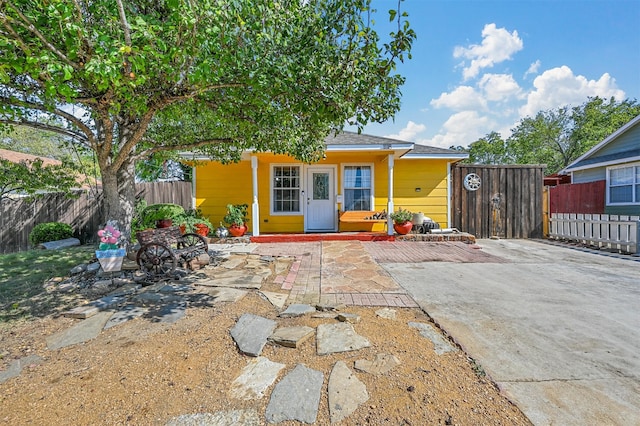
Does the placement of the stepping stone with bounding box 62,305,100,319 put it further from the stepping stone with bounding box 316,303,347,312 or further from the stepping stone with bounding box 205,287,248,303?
the stepping stone with bounding box 316,303,347,312

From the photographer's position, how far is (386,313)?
3125 mm

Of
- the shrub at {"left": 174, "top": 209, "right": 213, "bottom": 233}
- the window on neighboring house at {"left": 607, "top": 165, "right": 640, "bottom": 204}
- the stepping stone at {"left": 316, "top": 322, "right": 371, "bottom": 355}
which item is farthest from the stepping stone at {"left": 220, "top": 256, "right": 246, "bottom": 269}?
the window on neighboring house at {"left": 607, "top": 165, "right": 640, "bottom": 204}

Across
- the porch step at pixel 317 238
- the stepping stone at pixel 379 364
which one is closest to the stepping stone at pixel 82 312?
the stepping stone at pixel 379 364

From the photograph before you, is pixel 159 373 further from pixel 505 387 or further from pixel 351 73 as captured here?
pixel 351 73

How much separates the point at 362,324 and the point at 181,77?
10.7ft

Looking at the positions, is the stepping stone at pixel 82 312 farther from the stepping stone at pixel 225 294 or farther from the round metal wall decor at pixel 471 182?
the round metal wall decor at pixel 471 182

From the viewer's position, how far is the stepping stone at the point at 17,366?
81.4 inches

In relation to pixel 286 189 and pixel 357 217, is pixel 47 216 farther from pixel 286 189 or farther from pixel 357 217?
pixel 357 217

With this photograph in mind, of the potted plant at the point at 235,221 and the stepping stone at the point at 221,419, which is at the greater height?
the potted plant at the point at 235,221

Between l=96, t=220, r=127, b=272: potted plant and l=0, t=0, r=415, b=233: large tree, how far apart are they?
1.06m

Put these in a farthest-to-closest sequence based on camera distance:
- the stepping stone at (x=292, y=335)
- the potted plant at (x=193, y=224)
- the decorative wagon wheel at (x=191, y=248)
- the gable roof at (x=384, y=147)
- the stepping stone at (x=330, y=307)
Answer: the gable roof at (x=384, y=147), the potted plant at (x=193, y=224), the decorative wagon wheel at (x=191, y=248), the stepping stone at (x=330, y=307), the stepping stone at (x=292, y=335)

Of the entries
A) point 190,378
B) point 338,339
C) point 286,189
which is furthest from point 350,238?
point 190,378

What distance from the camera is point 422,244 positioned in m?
7.73

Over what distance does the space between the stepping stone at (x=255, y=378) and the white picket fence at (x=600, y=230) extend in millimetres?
8381
